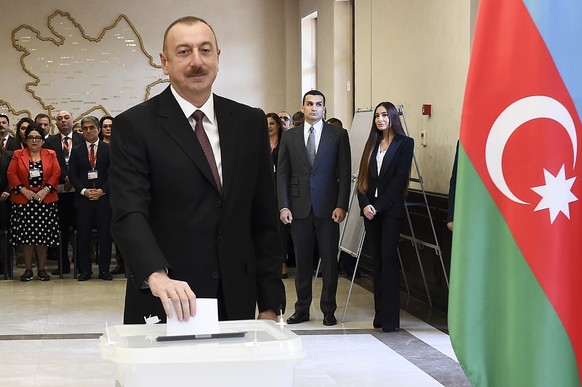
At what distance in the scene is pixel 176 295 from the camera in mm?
2047

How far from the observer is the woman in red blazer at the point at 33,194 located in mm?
9781

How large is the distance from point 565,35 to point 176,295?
1.26m

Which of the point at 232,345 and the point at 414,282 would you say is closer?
the point at 232,345

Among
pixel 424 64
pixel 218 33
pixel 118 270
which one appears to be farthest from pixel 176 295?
→ pixel 218 33

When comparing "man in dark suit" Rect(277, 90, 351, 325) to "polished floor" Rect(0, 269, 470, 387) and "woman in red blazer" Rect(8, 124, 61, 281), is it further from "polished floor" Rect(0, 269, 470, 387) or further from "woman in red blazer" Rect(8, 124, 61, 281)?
"woman in red blazer" Rect(8, 124, 61, 281)

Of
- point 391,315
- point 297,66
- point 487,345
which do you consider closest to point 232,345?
point 487,345

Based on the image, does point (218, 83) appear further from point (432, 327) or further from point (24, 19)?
point (432, 327)

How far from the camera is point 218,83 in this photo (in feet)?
48.4

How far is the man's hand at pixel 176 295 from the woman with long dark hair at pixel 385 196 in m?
4.81

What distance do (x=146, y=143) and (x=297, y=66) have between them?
12.2 m

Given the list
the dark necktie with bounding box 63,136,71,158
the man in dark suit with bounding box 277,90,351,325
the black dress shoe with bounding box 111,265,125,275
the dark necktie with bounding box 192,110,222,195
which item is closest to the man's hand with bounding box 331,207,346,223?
the man in dark suit with bounding box 277,90,351,325

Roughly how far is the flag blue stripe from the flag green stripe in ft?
1.10

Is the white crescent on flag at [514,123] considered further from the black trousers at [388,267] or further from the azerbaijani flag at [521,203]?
the black trousers at [388,267]

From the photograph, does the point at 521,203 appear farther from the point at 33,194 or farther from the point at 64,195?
the point at 64,195
